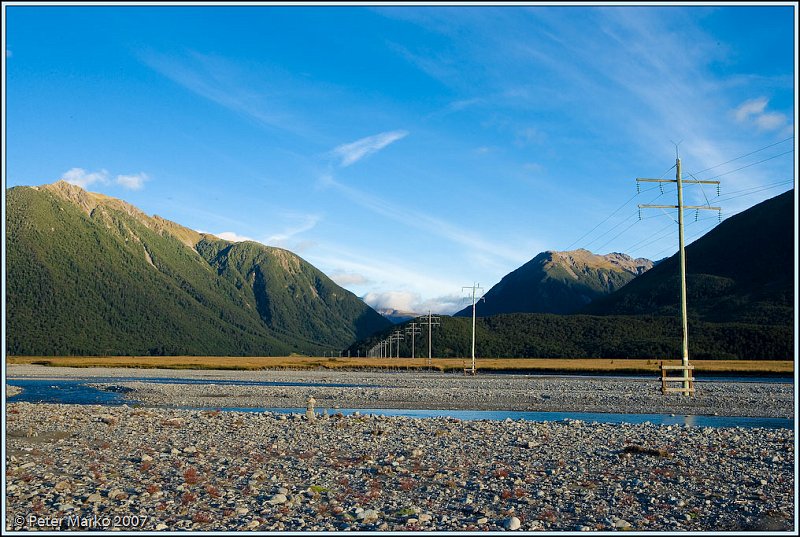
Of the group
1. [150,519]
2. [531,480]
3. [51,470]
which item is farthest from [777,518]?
[51,470]

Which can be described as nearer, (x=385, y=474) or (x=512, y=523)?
(x=512, y=523)

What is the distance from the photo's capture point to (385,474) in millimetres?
17969

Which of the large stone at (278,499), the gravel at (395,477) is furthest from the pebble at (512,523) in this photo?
the large stone at (278,499)

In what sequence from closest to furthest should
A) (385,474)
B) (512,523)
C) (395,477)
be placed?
(512,523)
(395,477)
(385,474)

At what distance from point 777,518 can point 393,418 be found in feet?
60.0

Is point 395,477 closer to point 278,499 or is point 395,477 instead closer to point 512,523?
point 278,499

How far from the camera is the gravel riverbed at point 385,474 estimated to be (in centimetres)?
1375

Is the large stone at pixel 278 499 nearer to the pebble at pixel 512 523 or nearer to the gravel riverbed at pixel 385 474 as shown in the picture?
the gravel riverbed at pixel 385 474

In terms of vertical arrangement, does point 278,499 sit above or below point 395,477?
above

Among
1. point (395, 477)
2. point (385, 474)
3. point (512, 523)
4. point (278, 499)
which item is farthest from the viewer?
point (385, 474)

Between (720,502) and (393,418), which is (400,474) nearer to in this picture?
(720,502)

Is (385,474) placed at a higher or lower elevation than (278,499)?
lower

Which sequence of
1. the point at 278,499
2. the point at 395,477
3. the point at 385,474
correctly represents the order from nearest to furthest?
the point at 278,499
the point at 395,477
the point at 385,474

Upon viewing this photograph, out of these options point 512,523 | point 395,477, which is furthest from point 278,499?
point 512,523
